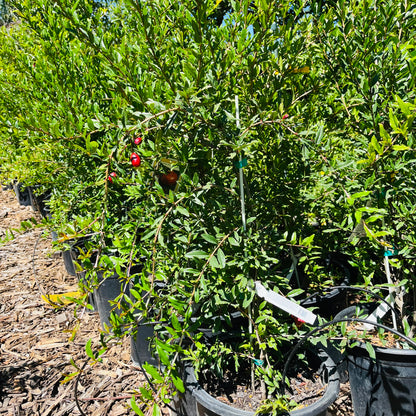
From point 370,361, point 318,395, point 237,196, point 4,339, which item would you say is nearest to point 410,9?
point 237,196

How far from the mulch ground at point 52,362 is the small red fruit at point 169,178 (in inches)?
21.9

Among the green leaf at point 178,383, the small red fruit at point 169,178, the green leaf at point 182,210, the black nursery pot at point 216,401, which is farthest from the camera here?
the small red fruit at point 169,178

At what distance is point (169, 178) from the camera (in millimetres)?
1275

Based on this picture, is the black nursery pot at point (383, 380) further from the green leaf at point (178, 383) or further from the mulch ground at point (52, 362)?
the green leaf at point (178, 383)

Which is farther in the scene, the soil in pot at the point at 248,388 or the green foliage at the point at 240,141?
the soil in pot at the point at 248,388

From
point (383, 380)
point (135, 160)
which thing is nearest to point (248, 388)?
point (383, 380)

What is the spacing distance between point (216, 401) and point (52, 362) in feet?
4.52

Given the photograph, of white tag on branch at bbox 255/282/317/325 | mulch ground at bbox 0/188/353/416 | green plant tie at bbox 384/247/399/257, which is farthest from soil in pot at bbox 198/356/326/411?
green plant tie at bbox 384/247/399/257

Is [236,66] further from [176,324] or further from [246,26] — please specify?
[176,324]

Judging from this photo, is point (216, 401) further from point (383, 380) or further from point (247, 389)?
point (383, 380)

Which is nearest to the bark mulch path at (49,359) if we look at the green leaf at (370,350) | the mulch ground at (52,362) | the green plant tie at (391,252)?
the mulch ground at (52,362)

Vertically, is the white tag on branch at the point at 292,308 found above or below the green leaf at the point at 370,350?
above

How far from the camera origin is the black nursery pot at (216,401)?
1165 millimetres

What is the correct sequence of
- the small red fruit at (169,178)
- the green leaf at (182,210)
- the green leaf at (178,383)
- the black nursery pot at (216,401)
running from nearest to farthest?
the green leaf at (178,383) → the green leaf at (182,210) → the black nursery pot at (216,401) → the small red fruit at (169,178)
